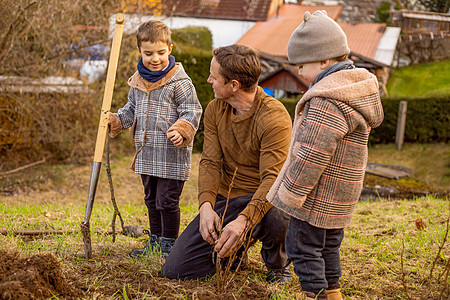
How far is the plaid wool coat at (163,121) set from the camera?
3086mm

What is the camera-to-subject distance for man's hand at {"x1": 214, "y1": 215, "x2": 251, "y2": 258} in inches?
92.7

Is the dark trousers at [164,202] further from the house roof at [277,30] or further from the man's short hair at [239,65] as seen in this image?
the house roof at [277,30]

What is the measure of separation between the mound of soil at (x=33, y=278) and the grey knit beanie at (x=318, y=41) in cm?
152

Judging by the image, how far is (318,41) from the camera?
2148 millimetres

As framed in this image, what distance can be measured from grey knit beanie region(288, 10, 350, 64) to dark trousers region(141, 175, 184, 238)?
132 centimetres

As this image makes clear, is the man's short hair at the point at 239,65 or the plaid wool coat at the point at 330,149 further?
the man's short hair at the point at 239,65

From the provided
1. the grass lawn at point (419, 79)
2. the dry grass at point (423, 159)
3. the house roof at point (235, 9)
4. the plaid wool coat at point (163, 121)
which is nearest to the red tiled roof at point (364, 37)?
the grass lawn at point (419, 79)

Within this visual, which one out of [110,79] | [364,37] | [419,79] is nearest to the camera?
[110,79]

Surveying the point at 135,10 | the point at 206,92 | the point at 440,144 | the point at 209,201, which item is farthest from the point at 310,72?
the point at 440,144

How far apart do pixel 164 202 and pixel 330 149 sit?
54.3 inches

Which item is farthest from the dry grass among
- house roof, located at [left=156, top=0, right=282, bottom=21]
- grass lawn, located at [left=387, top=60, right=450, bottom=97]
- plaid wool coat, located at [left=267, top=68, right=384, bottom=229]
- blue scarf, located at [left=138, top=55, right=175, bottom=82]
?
house roof, located at [left=156, top=0, right=282, bottom=21]

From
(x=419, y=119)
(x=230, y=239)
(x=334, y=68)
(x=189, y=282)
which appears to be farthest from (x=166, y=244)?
(x=419, y=119)

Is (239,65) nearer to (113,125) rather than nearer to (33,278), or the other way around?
(113,125)

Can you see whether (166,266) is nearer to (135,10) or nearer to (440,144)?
(135,10)
